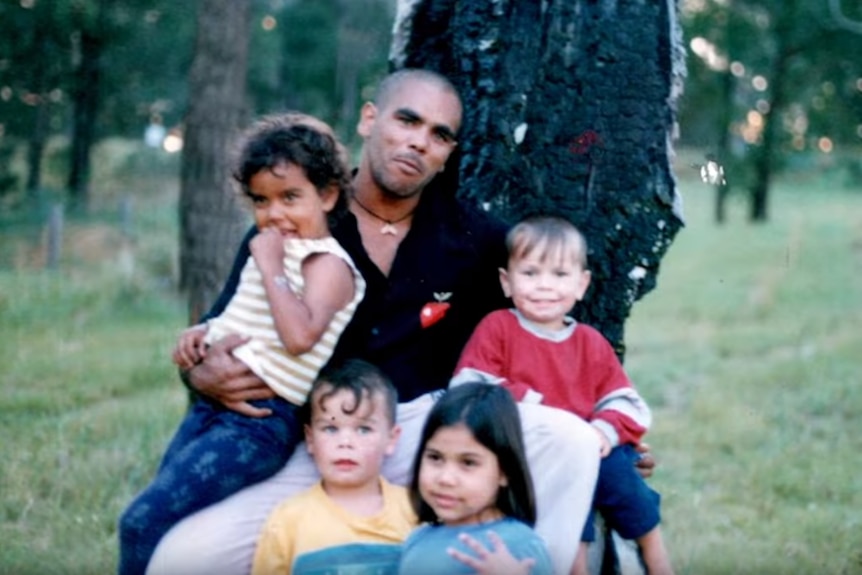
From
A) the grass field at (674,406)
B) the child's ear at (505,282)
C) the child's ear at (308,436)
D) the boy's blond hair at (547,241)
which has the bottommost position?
the grass field at (674,406)

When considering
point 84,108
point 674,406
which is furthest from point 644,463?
point 84,108

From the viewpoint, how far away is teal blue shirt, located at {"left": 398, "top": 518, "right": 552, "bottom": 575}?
9.29 feet

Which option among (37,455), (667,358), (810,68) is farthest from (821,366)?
(810,68)

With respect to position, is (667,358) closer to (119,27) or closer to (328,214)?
(328,214)

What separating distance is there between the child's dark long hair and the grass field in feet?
7.06

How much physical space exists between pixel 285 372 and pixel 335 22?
33149 millimetres

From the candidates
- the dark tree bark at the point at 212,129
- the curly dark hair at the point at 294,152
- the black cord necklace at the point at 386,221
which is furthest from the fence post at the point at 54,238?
the curly dark hair at the point at 294,152

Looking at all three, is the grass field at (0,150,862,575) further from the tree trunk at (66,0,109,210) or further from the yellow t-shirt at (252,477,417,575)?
the tree trunk at (66,0,109,210)

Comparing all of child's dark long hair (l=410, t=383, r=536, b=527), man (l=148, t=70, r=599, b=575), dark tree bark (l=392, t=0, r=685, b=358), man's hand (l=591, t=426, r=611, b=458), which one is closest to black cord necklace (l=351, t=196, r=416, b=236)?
man (l=148, t=70, r=599, b=575)

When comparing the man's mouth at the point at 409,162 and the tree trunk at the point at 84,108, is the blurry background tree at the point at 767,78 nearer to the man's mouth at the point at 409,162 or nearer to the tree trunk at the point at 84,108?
the tree trunk at the point at 84,108

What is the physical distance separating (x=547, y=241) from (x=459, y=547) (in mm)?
928

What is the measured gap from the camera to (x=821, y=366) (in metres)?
10.0

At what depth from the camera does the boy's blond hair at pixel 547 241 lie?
325 centimetres

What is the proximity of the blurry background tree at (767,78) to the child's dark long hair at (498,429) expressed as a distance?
22563 millimetres
